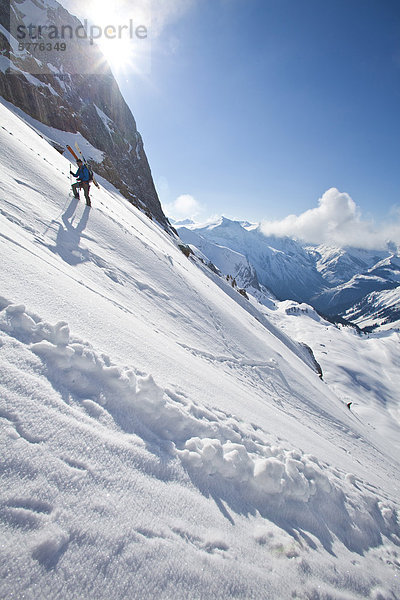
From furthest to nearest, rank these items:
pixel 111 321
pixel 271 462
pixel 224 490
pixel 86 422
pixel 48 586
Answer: pixel 111 321 → pixel 271 462 → pixel 224 490 → pixel 86 422 → pixel 48 586

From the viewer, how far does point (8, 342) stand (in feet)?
8.86

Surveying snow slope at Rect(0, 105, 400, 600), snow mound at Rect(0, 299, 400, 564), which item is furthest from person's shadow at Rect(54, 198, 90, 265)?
snow mound at Rect(0, 299, 400, 564)

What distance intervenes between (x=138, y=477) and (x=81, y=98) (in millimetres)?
66644

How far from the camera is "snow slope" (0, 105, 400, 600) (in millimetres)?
1792

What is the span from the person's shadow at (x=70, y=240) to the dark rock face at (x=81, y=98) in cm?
2427

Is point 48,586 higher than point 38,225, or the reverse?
point 38,225

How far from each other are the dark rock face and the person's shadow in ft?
79.6

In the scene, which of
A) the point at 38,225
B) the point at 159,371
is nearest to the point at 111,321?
the point at 159,371

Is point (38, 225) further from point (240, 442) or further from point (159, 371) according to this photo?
point (240, 442)

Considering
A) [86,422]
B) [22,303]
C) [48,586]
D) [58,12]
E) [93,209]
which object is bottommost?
[48,586]

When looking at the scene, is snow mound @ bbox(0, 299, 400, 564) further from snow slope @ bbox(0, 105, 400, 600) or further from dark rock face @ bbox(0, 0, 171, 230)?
dark rock face @ bbox(0, 0, 171, 230)

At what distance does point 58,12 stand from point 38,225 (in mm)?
81872

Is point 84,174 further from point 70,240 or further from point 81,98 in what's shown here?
point 81,98

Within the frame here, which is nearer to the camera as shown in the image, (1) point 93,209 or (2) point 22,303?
(2) point 22,303
